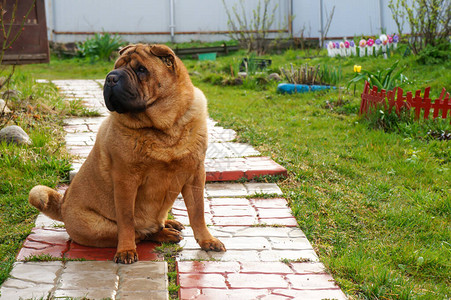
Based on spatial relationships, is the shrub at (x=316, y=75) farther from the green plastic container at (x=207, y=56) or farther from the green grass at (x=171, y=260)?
the green grass at (x=171, y=260)

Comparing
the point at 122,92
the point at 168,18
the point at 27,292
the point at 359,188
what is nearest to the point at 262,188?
the point at 359,188

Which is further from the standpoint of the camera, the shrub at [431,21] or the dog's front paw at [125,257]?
the shrub at [431,21]

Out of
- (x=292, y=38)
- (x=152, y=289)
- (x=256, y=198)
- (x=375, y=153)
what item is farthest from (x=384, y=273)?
(x=292, y=38)

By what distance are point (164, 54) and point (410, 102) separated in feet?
13.5

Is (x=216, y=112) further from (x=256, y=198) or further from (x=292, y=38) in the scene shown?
(x=292, y=38)

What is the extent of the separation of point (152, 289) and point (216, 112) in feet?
17.2

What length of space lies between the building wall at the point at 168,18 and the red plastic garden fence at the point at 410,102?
8.56m

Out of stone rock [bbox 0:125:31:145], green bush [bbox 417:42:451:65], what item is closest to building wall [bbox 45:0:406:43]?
green bush [bbox 417:42:451:65]

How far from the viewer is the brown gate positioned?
7023mm

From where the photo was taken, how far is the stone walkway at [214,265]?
268 centimetres

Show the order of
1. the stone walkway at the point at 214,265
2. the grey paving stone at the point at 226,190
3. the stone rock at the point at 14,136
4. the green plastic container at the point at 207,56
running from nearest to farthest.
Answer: the stone walkway at the point at 214,265, the grey paving stone at the point at 226,190, the stone rock at the point at 14,136, the green plastic container at the point at 207,56

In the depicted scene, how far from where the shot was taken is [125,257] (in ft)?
10.0

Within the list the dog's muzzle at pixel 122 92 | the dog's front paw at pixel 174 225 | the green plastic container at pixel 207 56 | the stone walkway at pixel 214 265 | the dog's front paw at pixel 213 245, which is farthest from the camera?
the green plastic container at pixel 207 56

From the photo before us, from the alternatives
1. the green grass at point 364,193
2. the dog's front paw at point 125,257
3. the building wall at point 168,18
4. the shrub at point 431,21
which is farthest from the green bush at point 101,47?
the dog's front paw at point 125,257
